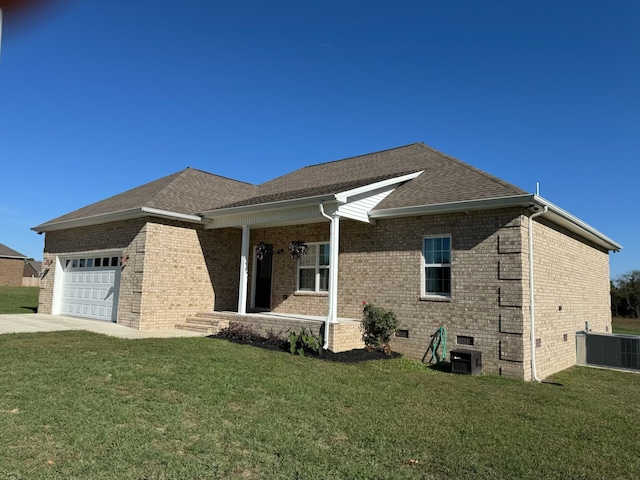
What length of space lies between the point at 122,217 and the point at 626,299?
3175cm

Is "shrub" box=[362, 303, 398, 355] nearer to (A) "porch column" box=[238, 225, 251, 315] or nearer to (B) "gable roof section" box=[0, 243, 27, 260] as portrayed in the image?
(A) "porch column" box=[238, 225, 251, 315]

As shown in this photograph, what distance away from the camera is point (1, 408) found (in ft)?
18.1

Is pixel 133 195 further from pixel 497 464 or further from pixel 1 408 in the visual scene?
pixel 497 464

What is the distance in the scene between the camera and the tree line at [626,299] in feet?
99.8

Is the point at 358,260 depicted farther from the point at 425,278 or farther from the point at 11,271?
the point at 11,271

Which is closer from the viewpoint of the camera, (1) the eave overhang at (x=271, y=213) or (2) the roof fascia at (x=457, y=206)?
(2) the roof fascia at (x=457, y=206)

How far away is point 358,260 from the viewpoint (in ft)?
40.3

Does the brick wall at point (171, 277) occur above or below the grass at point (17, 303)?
above

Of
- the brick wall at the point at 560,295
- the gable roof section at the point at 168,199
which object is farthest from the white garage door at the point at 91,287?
the brick wall at the point at 560,295

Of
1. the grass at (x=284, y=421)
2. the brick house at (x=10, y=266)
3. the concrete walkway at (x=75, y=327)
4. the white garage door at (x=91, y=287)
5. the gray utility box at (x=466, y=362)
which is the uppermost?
the brick house at (x=10, y=266)

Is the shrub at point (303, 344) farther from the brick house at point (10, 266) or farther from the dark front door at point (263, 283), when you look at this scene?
the brick house at point (10, 266)

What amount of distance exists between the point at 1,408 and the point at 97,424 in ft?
4.60

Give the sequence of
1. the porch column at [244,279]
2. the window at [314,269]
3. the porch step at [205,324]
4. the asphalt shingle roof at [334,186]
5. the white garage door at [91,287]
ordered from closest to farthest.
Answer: the asphalt shingle roof at [334,186], the porch step at [205,324], the porch column at [244,279], the window at [314,269], the white garage door at [91,287]

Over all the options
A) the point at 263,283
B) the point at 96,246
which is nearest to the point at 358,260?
the point at 263,283
